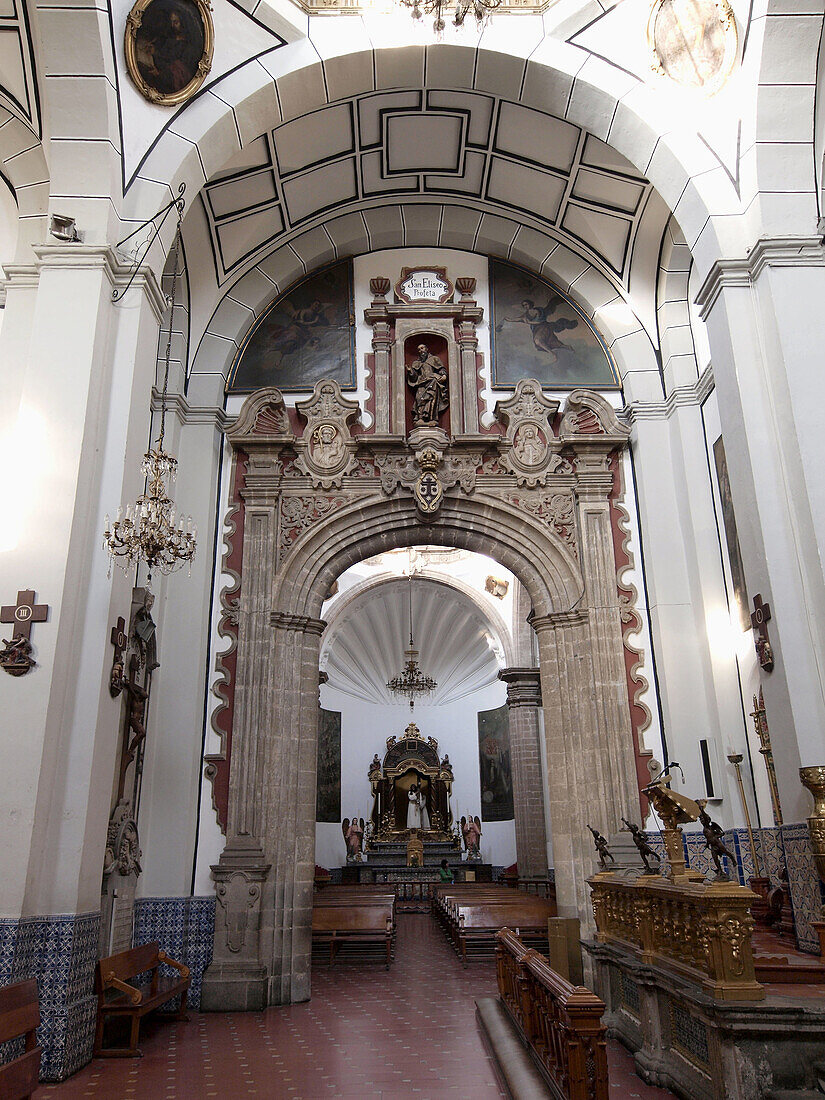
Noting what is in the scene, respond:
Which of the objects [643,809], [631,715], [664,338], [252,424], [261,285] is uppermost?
[261,285]

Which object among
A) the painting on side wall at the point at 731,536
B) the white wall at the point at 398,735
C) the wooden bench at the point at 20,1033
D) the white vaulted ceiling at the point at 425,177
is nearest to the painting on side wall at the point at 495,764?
the white wall at the point at 398,735

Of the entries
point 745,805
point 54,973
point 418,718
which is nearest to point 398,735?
point 418,718

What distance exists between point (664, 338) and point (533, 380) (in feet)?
5.63

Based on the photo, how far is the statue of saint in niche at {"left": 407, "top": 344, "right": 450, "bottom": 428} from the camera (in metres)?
10.6

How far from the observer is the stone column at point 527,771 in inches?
617

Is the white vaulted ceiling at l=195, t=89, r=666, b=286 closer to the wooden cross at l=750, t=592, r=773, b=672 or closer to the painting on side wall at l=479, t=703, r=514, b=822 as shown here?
the wooden cross at l=750, t=592, r=773, b=672

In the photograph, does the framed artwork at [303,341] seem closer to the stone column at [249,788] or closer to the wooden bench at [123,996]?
the stone column at [249,788]

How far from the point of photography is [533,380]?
1072 centimetres

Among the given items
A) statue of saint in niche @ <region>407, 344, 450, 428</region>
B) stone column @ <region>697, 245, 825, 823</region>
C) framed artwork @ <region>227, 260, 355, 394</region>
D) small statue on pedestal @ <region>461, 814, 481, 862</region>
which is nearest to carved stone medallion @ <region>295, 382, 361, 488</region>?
framed artwork @ <region>227, 260, 355, 394</region>

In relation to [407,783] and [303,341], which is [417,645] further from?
[303,341]

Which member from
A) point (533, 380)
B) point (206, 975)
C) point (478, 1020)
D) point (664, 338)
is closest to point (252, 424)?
point (533, 380)

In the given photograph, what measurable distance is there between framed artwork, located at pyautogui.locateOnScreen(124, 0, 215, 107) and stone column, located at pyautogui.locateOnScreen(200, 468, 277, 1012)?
4.08 m

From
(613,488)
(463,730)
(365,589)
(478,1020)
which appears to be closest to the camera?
(478,1020)

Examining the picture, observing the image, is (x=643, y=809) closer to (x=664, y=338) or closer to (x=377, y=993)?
(x=377, y=993)
